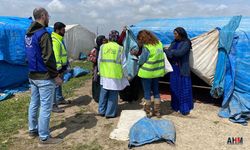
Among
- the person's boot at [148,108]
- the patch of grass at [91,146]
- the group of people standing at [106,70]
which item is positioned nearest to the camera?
the group of people standing at [106,70]

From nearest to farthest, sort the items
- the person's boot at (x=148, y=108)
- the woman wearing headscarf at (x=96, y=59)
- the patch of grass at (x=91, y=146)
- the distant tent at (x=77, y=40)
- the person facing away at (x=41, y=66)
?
the person facing away at (x=41, y=66)
the patch of grass at (x=91, y=146)
the person's boot at (x=148, y=108)
the woman wearing headscarf at (x=96, y=59)
the distant tent at (x=77, y=40)

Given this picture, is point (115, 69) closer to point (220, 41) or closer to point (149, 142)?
point (149, 142)

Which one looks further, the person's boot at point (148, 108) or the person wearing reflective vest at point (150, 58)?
the person's boot at point (148, 108)

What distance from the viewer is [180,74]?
634cm

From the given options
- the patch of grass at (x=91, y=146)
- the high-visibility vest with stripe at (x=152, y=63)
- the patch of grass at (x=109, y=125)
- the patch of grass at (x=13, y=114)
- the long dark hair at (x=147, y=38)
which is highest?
the long dark hair at (x=147, y=38)

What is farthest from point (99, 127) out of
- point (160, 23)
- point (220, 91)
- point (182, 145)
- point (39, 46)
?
point (160, 23)

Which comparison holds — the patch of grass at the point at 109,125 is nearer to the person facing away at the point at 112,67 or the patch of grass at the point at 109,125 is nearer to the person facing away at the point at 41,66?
the person facing away at the point at 112,67

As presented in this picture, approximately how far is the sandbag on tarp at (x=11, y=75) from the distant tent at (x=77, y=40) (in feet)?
26.8

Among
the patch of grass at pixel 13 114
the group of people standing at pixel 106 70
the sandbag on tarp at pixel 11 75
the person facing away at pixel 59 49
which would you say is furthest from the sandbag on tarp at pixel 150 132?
the sandbag on tarp at pixel 11 75

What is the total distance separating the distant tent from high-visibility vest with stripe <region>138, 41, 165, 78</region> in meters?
12.1

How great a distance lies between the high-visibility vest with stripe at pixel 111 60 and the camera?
568 centimetres

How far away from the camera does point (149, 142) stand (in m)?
4.74

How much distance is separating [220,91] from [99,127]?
2.68 m

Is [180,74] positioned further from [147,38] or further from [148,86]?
[147,38]
